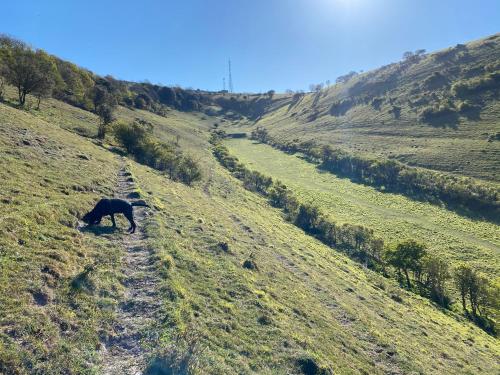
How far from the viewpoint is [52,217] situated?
64.5 ft

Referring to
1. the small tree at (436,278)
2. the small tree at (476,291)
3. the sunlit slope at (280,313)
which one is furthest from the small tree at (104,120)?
the small tree at (476,291)

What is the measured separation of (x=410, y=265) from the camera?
57.1 metres

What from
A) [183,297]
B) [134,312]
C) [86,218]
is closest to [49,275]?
[134,312]

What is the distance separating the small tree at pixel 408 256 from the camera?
187 feet

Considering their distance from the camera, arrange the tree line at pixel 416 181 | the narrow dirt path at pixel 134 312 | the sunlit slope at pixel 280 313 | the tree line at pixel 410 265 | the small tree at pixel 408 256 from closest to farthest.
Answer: the narrow dirt path at pixel 134 312
the sunlit slope at pixel 280 313
the tree line at pixel 410 265
the small tree at pixel 408 256
the tree line at pixel 416 181

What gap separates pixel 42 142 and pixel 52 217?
71.9ft

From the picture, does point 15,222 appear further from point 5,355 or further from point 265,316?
point 265,316

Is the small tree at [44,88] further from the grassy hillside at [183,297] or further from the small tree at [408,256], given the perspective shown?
the small tree at [408,256]

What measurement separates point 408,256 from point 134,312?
54.6m

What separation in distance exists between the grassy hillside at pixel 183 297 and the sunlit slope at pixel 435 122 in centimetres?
9073

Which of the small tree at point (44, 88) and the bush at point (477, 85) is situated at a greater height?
the bush at point (477, 85)

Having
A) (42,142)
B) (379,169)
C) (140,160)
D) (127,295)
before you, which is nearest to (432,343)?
(127,295)

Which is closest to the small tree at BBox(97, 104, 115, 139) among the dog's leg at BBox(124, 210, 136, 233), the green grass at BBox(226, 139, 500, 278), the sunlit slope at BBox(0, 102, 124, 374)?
the sunlit slope at BBox(0, 102, 124, 374)

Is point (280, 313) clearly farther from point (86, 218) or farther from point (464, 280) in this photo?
point (464, 280)
